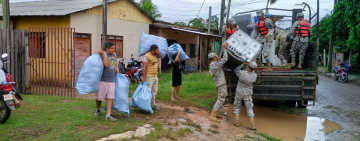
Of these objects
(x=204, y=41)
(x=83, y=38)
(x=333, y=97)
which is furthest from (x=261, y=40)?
(x=204, y=41)

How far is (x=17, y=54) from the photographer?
330 inches

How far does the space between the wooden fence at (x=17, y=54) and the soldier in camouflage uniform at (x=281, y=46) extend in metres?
7.33

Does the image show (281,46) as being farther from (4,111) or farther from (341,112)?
(4,111)

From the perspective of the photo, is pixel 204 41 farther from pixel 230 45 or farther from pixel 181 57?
pixel 230 45

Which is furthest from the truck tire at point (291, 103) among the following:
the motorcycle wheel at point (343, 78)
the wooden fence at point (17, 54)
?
the motorcycle wheel at point (343, 78)

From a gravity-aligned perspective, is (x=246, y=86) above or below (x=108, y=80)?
below

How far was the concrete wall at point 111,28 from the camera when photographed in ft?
36.0

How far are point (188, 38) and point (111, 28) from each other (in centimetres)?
707

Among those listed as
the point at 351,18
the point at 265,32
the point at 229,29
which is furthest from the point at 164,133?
the point at 351,18

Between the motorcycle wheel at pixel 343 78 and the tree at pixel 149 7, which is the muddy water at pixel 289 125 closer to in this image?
the motorcycle wheel at pixel 343 78

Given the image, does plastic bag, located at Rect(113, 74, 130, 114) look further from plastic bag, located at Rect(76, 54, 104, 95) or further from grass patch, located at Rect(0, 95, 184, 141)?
plastic bag, located at Rect(76, 54, 104, 95)

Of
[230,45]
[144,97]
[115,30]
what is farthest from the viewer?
[115,30]

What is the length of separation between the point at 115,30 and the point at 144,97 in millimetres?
7545

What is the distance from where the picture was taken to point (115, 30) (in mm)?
12945
